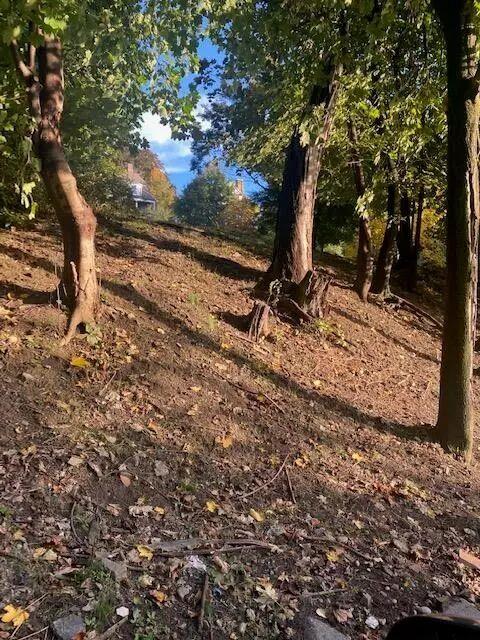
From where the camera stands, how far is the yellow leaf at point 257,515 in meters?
4.06

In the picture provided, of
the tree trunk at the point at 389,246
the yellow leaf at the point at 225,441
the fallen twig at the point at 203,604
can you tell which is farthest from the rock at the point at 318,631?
the tree trunk at the point at 389,246

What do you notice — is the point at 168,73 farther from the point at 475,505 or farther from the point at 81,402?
the point at 475,505

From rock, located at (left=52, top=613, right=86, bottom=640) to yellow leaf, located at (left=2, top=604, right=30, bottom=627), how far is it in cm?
15

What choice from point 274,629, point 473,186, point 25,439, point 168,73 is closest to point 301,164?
point 168,73

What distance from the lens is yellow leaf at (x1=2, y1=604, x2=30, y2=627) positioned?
268 centimetres

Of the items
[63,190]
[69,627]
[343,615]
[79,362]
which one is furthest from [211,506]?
[63,190]

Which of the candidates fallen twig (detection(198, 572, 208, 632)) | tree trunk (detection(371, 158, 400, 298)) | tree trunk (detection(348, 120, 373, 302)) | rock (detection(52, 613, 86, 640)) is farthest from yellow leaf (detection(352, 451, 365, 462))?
tree trunk (detection(371, 158, 400, 298))

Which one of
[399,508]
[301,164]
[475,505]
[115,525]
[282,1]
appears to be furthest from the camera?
[301,164]

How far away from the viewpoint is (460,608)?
3619mm

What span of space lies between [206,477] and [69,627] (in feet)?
5.89

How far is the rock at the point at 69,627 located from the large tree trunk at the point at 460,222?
4.44 metres

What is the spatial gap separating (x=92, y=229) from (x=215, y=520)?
3.38m

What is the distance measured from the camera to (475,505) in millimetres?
5137

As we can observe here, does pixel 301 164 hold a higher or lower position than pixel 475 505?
higher
